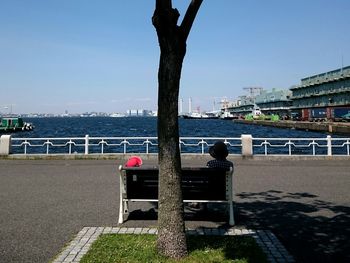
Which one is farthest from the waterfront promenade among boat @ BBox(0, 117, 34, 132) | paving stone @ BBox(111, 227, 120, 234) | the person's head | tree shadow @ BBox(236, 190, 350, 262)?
boat @ BBox(0, 117, 34, 132)

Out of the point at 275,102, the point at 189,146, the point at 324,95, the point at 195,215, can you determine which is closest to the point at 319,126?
the point at 324,95

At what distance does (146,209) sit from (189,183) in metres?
1.66

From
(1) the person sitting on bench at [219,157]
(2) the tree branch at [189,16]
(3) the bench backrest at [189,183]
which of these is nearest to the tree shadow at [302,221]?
(3) the bench backrest at [189,183]

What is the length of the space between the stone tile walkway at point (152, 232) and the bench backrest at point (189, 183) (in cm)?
72

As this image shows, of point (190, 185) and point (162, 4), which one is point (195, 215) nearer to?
point (190, 185)

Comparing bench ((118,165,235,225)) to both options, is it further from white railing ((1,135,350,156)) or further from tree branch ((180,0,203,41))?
white railing ((1,135,350,156))

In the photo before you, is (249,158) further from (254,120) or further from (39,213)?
(254,120)

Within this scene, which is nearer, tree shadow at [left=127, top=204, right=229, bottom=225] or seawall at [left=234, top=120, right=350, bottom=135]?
tree shadow at [left=127, top=204, right=229, bottom=225]

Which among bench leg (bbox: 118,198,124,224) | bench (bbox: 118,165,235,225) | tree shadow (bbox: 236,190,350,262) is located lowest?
tree shadow (bbox: 236,190,350,262)

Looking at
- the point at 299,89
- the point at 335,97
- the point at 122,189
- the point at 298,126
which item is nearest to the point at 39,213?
the point at 122,189

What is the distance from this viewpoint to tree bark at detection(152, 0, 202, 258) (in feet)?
16.5

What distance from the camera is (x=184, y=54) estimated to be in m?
5.17

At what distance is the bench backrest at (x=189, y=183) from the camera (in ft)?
22.4

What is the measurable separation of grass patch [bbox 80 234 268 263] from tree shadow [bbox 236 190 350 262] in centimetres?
71
